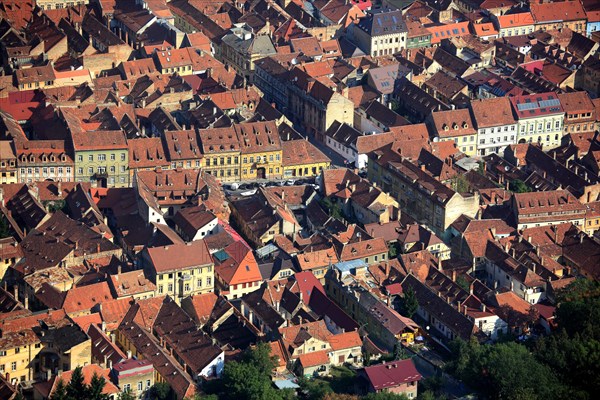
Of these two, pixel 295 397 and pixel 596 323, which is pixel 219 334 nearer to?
pixel 295 397

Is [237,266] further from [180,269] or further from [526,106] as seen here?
[526,106]

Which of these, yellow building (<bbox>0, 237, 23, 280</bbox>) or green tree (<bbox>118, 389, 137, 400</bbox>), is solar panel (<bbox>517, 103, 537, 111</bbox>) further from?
green tree (<bbox>118, 389, 137, 400</bbox>)

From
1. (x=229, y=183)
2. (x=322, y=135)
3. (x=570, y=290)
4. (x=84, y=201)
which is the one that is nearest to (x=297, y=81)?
(x=322, y=135)

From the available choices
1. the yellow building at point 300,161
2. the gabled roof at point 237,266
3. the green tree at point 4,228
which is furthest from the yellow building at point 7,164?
the yellow building at point 300,161

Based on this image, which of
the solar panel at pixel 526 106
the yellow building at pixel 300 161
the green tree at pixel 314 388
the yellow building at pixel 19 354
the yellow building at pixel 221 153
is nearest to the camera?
the green tree at pixel 314 388

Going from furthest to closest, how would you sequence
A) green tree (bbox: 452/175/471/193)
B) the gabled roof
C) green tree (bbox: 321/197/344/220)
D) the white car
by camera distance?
the white car → green tree (bbox: 452/175/471/193) → green tree (bbox: 321/197/344/220) → the gabled roof

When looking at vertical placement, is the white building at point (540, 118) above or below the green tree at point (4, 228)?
below

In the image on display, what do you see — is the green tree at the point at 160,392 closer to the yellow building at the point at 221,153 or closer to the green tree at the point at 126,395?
the green tree at the point at 126,395

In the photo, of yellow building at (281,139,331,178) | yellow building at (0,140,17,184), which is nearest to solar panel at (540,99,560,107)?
Result: yellow building at (281,139,331,178)
